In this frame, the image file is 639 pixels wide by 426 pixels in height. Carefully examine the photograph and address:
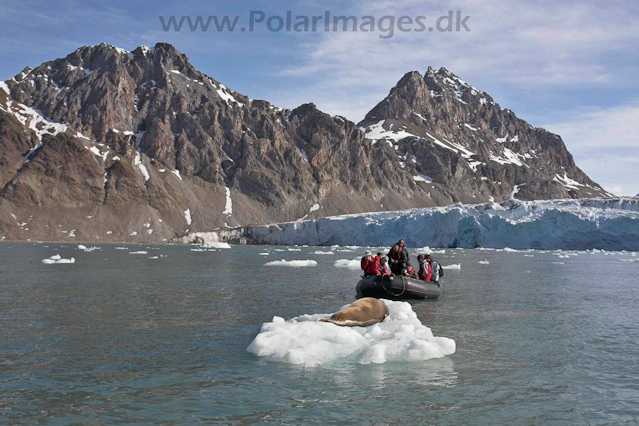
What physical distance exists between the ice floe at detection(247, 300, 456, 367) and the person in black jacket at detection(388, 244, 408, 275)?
1134 cm

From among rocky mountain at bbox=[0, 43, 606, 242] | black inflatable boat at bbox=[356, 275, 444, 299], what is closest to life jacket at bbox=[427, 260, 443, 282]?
black inflatable boat at bbox=[356, 275, 444, 299]

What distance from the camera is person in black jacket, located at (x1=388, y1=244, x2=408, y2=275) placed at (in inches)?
1050

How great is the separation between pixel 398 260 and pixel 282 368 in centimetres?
1525

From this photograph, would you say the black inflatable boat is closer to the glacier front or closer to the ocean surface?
the ocean surface

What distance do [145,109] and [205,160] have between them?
3133 cm

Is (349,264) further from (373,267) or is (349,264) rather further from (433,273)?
(433,273)

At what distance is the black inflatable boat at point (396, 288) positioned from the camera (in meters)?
25.4

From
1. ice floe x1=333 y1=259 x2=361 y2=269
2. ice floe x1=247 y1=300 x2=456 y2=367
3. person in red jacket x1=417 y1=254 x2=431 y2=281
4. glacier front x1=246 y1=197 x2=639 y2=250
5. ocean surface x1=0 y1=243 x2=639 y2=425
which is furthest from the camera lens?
glacier front x1=246 y1=197 x2=639 y2=250

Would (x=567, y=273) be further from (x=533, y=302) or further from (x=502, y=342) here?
(x=502, y=342)

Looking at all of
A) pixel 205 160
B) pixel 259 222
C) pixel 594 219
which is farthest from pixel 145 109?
pixel 594 219

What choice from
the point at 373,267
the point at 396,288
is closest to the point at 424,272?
the point at 396,288

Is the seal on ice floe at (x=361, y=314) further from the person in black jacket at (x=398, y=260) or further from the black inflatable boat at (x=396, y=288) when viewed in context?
the person in black jacket at (x=398, y=260)

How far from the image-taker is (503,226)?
10419 centimetres

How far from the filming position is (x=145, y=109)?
630 ft
